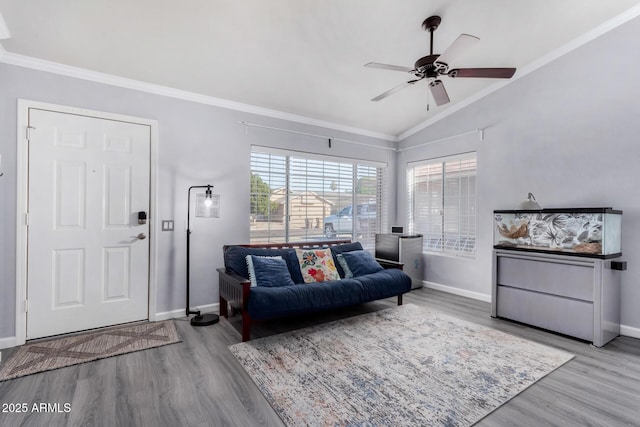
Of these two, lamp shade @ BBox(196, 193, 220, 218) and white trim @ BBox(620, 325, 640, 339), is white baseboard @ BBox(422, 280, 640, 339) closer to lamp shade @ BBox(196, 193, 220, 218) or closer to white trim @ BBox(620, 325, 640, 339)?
white trim @ BBox(620, 325, 640, 339)

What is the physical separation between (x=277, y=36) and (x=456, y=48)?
5.17 feet

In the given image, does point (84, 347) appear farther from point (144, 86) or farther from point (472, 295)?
point (472, 295)

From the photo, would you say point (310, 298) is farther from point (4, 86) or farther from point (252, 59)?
point (4, 86)

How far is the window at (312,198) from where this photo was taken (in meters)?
4.18

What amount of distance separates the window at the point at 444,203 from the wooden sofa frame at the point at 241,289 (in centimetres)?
121

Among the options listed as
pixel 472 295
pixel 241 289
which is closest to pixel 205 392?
pixel 241 289

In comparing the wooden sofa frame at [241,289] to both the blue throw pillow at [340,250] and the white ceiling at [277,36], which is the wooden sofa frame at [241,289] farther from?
the white ceiling at [277,36]

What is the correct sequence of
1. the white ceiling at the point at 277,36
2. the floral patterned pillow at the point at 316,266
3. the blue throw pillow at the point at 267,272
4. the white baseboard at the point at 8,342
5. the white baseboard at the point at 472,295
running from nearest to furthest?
the white ceiling at the point at 277,36, the white baseboard at the point at 8,342, the white baseboard at the point at 472,295, the blue throw pillow at the point at 267,272, the floral patterned pillow at the point at 316,266

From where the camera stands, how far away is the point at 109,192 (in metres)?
3.16

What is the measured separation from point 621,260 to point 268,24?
4156 millimetres

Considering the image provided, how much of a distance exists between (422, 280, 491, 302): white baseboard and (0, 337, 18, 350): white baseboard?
505 cm

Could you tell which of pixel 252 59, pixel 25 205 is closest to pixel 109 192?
pixel 25 205

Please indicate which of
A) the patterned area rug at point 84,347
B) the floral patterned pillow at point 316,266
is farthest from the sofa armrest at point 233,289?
the floral patterned pillow at point 316,266

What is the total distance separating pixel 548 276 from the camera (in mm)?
3186
